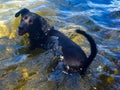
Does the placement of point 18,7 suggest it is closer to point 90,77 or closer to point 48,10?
point 48,10

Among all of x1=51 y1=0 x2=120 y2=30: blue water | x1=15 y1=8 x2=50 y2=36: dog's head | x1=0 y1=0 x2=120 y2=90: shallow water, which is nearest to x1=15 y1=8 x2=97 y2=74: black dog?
x1=15 y1=8 x2=50 y2=36: dog's head

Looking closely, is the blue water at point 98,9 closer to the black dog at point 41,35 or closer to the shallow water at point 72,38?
the shallow water at point 72,38

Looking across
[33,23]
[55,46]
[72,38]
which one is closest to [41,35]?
[33,23]

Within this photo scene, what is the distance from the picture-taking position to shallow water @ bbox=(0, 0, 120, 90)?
575cm

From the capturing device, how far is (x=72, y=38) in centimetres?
779

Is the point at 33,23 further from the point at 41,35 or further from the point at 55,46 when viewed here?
the point at 55,46

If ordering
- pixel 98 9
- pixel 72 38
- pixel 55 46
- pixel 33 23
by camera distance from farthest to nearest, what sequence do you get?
1. pixel 98 9
2. pixel 72 38
3. pixel 33 23
4. pixel 55 46

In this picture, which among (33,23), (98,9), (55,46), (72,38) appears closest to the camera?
(55,46)

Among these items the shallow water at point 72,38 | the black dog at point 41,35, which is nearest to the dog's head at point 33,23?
the black dog at point 41,35

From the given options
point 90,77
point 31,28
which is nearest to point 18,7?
point 31,28

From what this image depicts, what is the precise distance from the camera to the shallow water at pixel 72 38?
5.75m

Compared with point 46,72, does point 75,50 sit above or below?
above

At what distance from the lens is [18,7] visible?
9.82m

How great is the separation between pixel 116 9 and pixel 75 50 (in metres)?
5.20
